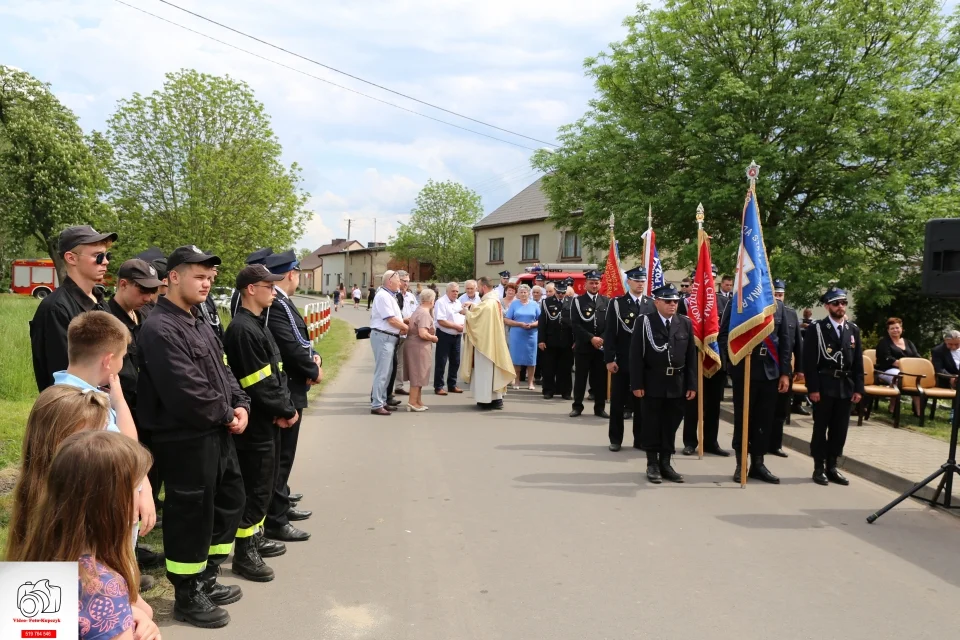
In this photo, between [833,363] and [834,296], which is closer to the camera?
[833,363]

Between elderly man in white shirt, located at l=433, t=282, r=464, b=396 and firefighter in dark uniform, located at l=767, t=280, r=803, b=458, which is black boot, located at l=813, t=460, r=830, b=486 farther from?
elderly man in white shirt, located at l=433, t=282, r=464, b=396

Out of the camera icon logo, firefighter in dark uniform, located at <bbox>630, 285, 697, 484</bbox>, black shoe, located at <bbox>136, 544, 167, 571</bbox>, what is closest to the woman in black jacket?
firefighter in dark uniform, located at <bbox>630, 285, 697, 484</bbox>

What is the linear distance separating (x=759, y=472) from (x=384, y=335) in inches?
220

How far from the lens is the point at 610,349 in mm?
9500

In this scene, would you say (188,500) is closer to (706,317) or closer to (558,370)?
(706,317)

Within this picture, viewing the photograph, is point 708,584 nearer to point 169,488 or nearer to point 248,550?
point 248,550

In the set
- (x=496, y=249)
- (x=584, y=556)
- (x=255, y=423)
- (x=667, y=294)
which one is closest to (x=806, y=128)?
(x=667, y=294)

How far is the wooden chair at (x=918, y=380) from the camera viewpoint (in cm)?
1173

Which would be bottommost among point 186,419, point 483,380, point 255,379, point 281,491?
point 281,491

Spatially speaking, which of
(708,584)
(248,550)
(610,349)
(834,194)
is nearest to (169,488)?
(248,550)

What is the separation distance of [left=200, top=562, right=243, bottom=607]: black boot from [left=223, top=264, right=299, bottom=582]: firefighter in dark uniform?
34 cm

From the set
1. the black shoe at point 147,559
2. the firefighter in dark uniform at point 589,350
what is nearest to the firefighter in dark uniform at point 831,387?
the firefighter in dark uniform at point 589,350

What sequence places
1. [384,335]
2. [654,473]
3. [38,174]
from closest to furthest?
[654,473]
[384,335]
[38,174]

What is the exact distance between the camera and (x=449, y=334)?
13.5 metres
